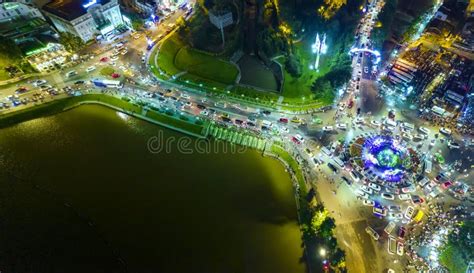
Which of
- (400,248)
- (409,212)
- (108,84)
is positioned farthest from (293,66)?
(400,248)

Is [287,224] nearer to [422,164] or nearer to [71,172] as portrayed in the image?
[422,164]

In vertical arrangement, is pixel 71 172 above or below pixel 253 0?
below

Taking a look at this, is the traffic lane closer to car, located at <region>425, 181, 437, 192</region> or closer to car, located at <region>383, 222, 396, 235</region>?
car, located at <region>425, 181, 437, 192</region>

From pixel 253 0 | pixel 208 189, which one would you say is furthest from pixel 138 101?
pixel 253 0

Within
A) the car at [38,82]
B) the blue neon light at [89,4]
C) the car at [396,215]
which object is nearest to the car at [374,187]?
the car at [396,215]

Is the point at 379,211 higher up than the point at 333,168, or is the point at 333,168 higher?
the point at 333,168

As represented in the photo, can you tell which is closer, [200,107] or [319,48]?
[200,107]

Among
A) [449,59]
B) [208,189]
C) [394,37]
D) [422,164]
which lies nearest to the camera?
[208,189]

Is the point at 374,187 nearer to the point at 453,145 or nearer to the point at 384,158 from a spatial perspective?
the point at 384,158
